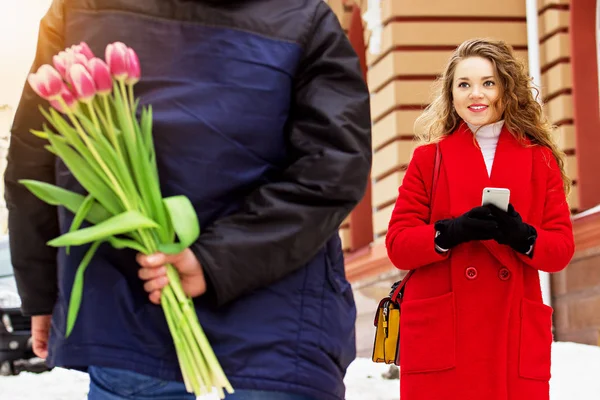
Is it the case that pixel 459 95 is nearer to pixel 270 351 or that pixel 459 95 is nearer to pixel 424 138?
pixel 424 138

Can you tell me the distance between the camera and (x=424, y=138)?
385cm

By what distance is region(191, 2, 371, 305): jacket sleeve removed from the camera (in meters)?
1.91

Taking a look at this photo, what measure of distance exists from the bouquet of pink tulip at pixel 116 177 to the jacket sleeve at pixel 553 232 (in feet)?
5.64

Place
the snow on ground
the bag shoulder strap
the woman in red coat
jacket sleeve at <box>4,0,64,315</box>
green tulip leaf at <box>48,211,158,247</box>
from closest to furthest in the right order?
green tulip leaf at <box>48,211,158,247</box>
jacket sleeve at <box>4,0,64,315</box>
the woman in red coat
the bag shoulder strap
the snow on ground

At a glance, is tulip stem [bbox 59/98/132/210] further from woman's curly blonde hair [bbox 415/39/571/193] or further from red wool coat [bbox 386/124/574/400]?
woman's curly blonde hair [bbox 415/39/571/193]

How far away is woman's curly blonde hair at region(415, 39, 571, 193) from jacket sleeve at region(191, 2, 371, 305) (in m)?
1.60

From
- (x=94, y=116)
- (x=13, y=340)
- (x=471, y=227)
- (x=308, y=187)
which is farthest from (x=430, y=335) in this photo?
(x=13, y=340)

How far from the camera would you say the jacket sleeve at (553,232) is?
3338mm

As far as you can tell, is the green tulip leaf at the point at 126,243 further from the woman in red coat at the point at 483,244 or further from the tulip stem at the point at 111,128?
the woman in red coat at the point at 483,244

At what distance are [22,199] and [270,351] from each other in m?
0.60

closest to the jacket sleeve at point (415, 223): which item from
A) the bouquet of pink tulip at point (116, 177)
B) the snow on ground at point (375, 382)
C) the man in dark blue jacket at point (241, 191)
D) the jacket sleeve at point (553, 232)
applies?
the jacket sleeve at point (553, 232)

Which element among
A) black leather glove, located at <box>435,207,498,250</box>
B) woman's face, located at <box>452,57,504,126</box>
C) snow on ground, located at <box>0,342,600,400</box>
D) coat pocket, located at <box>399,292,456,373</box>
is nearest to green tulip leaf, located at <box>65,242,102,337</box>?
black leather glove, located at <box>435,207,498,250</box>

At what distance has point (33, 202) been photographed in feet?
7.01

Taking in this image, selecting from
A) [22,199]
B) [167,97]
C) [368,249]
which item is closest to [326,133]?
[167,97]
